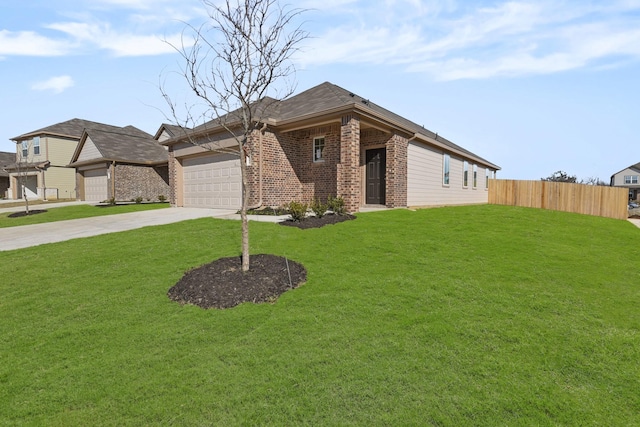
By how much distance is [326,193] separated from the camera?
44.4 feet

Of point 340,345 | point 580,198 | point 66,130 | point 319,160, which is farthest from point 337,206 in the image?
point 66,130

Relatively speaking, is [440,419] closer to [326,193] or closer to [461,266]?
[461,266]

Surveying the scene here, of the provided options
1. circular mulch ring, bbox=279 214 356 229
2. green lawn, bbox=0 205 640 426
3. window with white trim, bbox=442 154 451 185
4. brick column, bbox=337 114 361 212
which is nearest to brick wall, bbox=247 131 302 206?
brick column, bbox=337 114 361 212

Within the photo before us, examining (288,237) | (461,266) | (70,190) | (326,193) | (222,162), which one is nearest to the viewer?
(461,266)

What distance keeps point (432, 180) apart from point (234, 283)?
14.3 meters

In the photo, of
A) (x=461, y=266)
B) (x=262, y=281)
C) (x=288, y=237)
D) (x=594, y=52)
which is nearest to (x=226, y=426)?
(x=262, y=281)

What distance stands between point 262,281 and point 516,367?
3562mm

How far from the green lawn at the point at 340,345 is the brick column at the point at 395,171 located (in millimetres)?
6968

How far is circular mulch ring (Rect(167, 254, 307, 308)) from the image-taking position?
15.4 ft

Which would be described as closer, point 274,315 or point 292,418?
point 292,418

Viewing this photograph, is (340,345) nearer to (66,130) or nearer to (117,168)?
(117,168)

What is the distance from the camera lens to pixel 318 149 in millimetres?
13922

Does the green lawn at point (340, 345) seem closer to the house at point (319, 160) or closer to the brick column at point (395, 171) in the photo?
the house at point (319, 160)

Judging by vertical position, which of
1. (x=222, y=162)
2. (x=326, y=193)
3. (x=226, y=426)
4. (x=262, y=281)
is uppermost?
(x=222, y=162)
